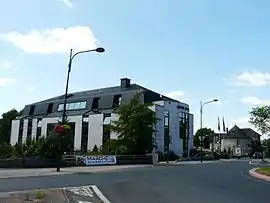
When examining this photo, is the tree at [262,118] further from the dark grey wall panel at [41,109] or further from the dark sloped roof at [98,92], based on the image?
the dark grey wall panel at [41,109]

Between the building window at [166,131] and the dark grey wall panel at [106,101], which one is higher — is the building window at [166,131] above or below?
below

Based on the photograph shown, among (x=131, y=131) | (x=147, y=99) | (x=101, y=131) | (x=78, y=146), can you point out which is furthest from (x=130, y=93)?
(x=131, y=131)

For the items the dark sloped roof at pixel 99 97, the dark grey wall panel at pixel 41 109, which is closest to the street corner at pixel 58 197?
the dark sloped roof at pixel 99 97

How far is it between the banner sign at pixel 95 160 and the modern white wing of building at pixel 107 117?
2891cm

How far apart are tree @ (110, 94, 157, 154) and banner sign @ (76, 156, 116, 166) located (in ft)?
30.1

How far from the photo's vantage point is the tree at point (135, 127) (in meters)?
58.5

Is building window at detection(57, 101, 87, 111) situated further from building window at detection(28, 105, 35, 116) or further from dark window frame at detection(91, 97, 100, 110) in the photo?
building window at detection(28, 105, 35, 116)

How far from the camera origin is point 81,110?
89188 mm

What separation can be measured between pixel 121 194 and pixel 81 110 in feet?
245

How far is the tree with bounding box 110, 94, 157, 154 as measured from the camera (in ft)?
192

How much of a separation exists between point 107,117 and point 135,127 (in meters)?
24.8

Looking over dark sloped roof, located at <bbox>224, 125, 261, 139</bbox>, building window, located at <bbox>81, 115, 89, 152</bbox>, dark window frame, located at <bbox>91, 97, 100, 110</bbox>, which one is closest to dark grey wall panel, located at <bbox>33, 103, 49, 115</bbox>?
building window, located at <bbox>81, 115, 89, 152</bbox>

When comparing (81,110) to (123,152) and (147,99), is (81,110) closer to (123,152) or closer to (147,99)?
(147,99)

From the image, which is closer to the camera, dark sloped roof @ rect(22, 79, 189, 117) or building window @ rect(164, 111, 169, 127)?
building window @ rect(164, 111, 169, 127)
